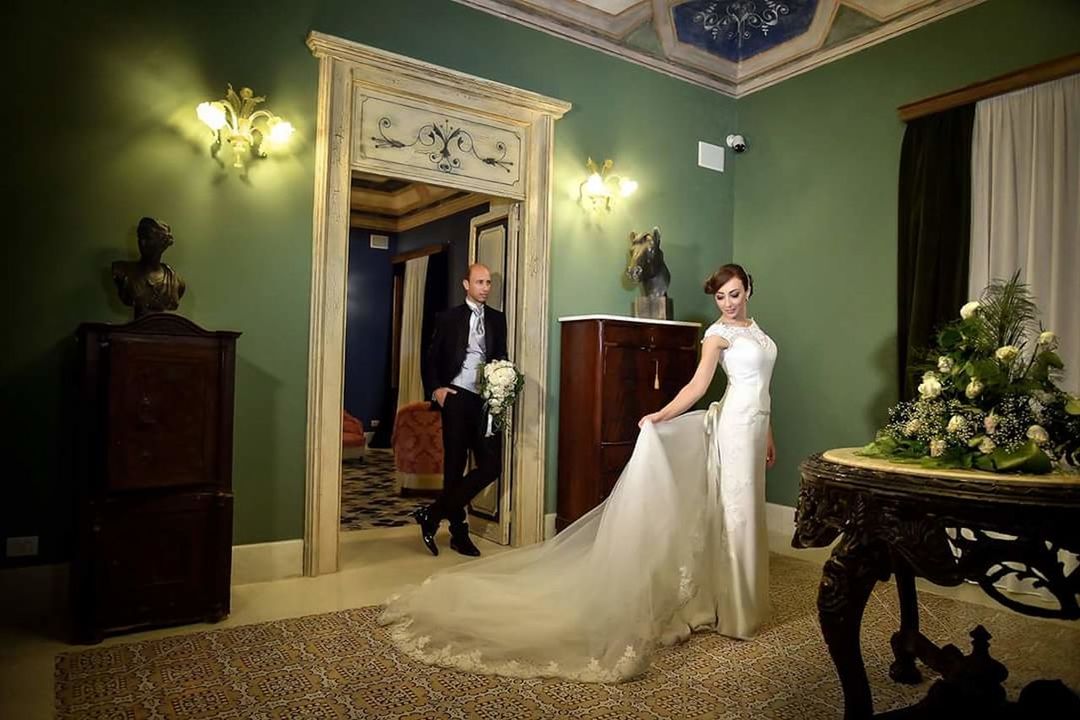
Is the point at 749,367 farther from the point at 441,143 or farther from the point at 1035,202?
the point at 441,143

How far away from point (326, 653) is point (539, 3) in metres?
4.56

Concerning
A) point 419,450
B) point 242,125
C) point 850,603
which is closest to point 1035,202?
point 850,603

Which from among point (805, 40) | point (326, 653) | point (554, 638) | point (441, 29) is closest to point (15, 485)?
point (326, 653)

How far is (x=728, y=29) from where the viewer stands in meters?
6.12

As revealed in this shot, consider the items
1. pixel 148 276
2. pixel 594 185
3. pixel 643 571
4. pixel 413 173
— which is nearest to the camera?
pixel 643 571

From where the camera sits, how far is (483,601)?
331cm

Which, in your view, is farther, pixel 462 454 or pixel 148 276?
pixel 462 454

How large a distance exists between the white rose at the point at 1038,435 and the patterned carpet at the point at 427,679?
1.19m

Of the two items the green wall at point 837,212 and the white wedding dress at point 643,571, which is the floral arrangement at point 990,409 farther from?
the green wall at point 837,212

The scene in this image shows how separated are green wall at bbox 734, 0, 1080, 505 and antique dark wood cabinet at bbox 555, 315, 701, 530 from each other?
1.15m

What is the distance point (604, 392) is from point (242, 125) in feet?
9.41

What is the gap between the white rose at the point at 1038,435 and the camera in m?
2.05

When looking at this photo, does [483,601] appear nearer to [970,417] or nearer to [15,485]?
[970,417]

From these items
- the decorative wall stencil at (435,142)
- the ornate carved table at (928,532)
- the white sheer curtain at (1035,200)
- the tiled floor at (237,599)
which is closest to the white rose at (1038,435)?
the ornate carved table at (928,532)
